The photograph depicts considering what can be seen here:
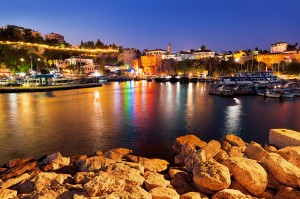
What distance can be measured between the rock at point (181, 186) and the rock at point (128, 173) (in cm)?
92

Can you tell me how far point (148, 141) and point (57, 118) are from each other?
42.4 ft

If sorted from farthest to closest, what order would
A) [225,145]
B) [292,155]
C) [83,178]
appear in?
[225,145] < [292,155] < [83,178]

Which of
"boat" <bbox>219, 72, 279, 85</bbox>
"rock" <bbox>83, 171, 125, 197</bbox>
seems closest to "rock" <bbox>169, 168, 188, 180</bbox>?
"rock" <bbox>83, 171, 125, 197</bbox>

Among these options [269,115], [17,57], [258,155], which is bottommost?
[269,115]

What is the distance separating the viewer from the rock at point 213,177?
6641 millimetres

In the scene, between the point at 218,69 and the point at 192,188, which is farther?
the point at 218,69

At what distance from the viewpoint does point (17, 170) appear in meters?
9.87

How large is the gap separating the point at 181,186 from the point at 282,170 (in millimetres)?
2763

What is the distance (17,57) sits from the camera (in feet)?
261

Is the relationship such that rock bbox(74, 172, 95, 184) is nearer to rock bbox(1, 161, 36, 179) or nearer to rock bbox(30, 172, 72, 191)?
rock bbox(30, 172, 72, 191)

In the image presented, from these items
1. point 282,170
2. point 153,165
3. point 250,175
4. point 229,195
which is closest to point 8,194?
point 153,165

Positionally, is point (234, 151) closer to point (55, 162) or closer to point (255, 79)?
point (55, 162)

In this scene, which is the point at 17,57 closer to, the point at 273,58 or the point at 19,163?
the point at 19,163

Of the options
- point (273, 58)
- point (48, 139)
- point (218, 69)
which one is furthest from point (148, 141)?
point (273, 58)
